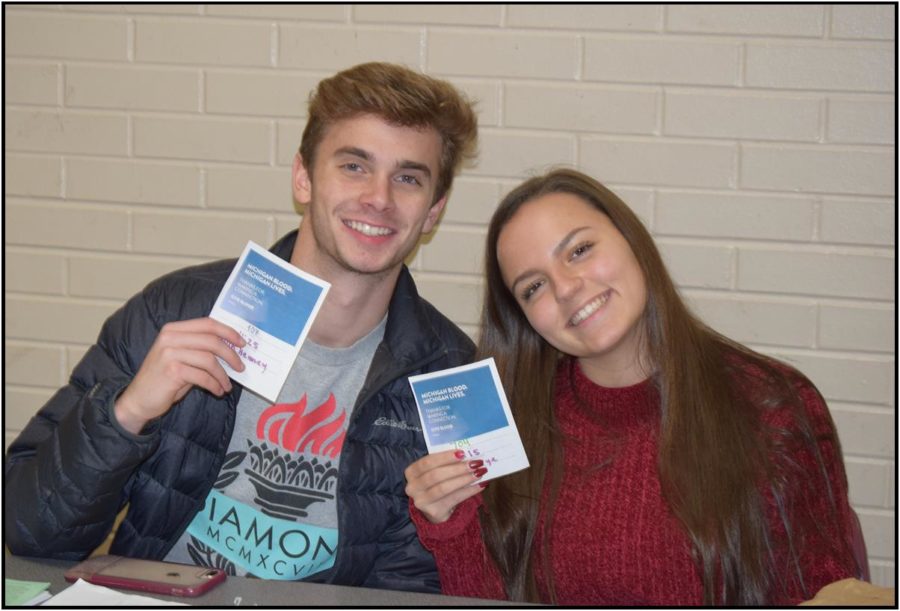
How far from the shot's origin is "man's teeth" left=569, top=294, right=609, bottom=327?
216 cm

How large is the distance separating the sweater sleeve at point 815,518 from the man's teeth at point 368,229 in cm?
106

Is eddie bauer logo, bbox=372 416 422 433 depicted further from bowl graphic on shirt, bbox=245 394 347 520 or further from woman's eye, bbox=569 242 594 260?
woman's eye, bbox=569 242 594 260

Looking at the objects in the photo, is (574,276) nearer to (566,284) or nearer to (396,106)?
(566,284)

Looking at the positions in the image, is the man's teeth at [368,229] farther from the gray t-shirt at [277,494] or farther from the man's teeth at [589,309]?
the man's teeth at [589,309]

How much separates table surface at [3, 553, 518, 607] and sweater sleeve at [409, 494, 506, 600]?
12.7 inches

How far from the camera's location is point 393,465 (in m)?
2.37

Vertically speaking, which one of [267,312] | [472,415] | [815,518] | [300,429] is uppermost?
[267,312]

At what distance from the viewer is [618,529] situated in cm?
210

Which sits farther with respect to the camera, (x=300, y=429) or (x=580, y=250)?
(x=300, y=429)

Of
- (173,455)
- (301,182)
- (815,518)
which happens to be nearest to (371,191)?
(301,182)

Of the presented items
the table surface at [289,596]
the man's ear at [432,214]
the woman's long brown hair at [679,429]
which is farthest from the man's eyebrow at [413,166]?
the table surface at [289,596]

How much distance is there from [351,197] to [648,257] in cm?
74

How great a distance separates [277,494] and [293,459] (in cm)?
9

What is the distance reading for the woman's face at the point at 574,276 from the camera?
2.16 m
